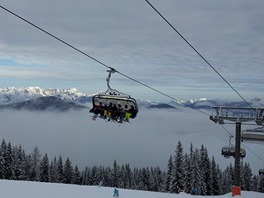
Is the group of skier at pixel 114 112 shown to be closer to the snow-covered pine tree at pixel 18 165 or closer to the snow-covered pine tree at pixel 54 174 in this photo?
the snow-covered pine tree at pixel 18 165

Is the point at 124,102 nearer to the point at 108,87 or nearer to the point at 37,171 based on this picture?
the point at 108,87

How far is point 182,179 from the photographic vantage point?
62031mm

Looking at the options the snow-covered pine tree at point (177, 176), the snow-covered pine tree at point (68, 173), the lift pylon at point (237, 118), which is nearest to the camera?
the lift pylon at point (237, 118)

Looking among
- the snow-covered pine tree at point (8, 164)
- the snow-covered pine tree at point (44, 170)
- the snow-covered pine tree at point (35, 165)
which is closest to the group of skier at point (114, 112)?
the snow-covered pine tree at point (8, 164)

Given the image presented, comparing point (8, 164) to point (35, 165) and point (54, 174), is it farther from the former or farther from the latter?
point (54, 174)

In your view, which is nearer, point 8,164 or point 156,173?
point 8,164

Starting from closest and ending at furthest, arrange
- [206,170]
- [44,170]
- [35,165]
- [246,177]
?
[206,170] < [44,170] < [35,165] < [246,177]

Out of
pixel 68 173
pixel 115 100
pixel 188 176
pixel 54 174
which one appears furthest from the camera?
pixel 54 174

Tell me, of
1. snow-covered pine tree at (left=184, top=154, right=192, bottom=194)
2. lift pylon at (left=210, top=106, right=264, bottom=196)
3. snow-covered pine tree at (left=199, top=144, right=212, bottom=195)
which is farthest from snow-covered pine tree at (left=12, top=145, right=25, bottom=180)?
lift pylon at (left=210, top=106, right=264, bottom=196)

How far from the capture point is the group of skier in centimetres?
1623

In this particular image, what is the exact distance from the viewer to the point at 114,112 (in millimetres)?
16438

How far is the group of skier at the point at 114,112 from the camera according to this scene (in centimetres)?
1623

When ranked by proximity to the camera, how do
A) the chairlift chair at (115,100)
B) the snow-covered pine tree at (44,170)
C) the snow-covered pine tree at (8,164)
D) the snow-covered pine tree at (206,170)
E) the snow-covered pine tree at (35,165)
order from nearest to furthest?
the chairlift chair at (115,100)
the snow-covered pine tree at (8,164)
the snow-covered pine tree at (206,170)
the snow-covered pine tree at (44,170)
the snow-covered pine tree at (35,165)

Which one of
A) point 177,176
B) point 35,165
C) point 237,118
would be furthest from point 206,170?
point 237,118
